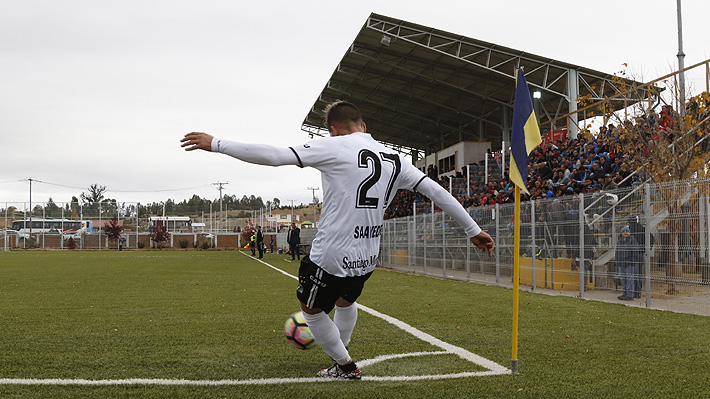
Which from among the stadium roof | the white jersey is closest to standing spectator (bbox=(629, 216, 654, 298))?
the white jersey

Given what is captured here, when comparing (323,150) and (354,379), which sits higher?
(323,150)

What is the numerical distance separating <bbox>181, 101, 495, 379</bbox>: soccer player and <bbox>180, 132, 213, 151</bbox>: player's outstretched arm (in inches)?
17.1

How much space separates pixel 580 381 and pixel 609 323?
3.89 m

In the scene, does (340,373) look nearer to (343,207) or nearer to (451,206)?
(343,207)

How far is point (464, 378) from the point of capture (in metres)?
4.71

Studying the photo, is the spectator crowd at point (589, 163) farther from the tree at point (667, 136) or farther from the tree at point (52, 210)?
the tree at point (52, 210)

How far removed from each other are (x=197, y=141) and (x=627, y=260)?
9.51 meters

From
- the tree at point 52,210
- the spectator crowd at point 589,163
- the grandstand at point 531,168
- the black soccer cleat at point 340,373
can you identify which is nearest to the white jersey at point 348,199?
the black soccer cleat at point 340,373

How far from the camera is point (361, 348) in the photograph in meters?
6.06

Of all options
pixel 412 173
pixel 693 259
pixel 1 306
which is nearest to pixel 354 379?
pixel 412 173

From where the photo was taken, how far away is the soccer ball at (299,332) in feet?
16.0

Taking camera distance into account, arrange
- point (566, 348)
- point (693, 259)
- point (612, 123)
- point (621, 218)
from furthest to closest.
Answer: point (612, 123) < point (621, 218) < point (693, 259) < point (566, 348)

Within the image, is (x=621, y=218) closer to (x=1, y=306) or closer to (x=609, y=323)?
(x=609, y=323)

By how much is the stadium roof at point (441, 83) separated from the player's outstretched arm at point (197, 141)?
699 inches
